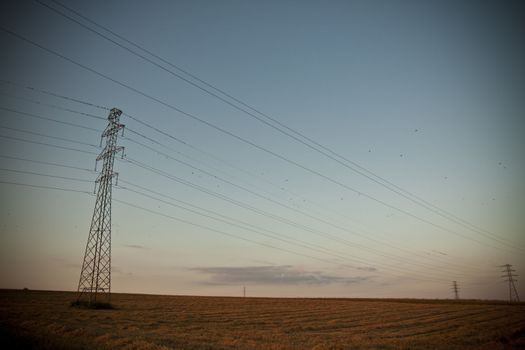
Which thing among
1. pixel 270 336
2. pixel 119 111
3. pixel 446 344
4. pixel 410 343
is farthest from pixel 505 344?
pixel 119 111

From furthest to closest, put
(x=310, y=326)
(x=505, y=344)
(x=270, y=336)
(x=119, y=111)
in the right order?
(x=119, y=111)
(x=310, y=326)
(x=270, y=336)
(x=505, y=344)

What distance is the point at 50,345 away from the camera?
47.4ft

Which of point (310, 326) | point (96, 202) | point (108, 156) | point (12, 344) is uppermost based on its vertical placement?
point (108, 156)

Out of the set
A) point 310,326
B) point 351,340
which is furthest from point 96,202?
point 351,340

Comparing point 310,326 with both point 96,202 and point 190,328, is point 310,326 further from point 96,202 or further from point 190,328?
point 96,202

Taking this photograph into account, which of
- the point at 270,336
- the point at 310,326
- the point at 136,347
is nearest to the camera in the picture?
the point at 136,347

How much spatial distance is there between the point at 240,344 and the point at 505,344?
52.1 ft

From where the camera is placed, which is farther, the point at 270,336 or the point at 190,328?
the point at 190,328

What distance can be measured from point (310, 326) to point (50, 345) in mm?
21100

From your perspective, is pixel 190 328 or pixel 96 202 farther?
pixel 96 202

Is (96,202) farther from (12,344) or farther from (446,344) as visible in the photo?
(446,344)

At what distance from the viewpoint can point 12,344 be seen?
14102mm

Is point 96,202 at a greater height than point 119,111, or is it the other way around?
point 119,111

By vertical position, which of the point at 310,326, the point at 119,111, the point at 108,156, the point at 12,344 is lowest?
the point at 310,326
